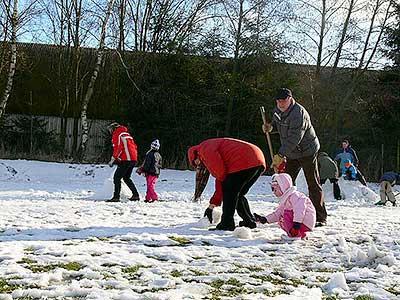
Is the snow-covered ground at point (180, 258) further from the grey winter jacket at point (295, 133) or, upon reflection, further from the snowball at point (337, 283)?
the grey winter jacket at point (295, 133)

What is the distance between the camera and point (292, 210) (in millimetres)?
6438

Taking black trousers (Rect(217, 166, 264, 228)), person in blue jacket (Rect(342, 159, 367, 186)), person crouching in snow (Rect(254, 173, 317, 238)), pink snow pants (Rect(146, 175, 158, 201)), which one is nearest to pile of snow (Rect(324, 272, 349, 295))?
person crouching in snow (Rect(254, 173, 317, 238))

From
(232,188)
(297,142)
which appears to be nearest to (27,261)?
(232,188)

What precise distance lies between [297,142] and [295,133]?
118 mm

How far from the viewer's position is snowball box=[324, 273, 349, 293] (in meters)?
4.23

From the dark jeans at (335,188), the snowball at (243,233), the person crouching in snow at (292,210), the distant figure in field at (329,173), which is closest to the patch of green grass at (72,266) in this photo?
the snowball at (243,233)

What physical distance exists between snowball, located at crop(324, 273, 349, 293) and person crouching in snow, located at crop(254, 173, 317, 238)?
1900 mm

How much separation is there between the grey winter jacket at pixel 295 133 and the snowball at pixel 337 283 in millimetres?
3102

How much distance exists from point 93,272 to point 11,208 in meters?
4.93

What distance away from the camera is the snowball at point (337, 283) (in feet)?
13.9

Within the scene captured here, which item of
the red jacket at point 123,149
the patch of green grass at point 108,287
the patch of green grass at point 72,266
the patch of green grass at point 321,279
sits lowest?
the patch of green grass at point 108,287

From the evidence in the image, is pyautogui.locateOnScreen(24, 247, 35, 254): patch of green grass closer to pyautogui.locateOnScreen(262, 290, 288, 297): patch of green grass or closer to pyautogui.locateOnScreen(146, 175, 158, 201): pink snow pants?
pyautogui.locateOnScreen(262, 290, 288, 297): patch of green grass

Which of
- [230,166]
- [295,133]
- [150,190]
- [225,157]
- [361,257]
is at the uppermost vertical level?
[295,133]

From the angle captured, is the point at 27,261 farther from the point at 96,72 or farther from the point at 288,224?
the point at 96,72
